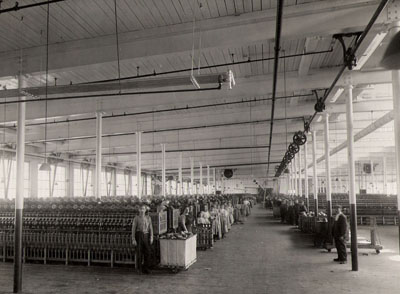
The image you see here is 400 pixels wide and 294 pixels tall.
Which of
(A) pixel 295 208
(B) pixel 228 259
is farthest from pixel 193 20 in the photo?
(A) pixel 295 208

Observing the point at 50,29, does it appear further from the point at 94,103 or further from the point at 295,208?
the point at 295,208

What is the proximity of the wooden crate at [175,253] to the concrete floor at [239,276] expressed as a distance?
0.81ft

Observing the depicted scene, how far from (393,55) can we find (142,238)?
335 inches

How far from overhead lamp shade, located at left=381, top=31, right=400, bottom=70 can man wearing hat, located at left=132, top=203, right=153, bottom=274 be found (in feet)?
27.2

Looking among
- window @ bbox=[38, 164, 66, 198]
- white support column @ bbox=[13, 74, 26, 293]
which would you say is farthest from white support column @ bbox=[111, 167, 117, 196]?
white support column @ bbox=[13, 74, 26, 293]

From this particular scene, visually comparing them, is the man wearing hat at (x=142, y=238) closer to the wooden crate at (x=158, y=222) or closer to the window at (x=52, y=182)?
the wooden crate at (x=158, y=222)

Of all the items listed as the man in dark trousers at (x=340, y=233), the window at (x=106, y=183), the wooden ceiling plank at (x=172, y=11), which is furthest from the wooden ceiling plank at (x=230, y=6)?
the window at (x=106, y=183)

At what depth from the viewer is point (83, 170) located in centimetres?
3381

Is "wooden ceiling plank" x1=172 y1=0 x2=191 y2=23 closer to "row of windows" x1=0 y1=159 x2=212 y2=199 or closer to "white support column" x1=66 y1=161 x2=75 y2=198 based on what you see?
"row of windows" x1=0 y1=159 x2=212 y2=199

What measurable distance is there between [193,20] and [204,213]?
8.58 metres

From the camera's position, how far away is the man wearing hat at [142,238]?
9820 mm

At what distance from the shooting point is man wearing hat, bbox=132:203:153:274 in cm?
982

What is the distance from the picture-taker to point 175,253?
997cm

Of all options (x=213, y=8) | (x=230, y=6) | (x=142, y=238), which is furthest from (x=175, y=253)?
(x=230, y=6)
